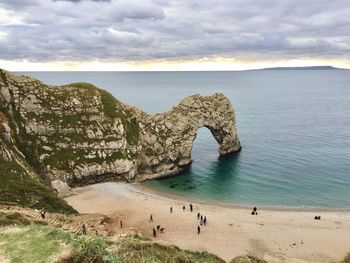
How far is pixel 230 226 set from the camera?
2286 inches

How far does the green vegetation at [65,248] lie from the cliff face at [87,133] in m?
48.5

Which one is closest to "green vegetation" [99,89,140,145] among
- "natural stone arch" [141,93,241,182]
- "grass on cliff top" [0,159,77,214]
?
"natural stone arch" [141,93,241,182]

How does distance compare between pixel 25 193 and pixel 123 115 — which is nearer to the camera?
pixel 25 193

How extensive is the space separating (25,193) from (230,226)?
30015 millimetres

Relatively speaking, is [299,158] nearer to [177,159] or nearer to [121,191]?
[177,159]

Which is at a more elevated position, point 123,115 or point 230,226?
point 123,115

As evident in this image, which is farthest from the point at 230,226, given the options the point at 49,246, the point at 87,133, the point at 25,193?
the point at 49,246

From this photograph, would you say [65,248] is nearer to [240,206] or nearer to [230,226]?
[230,226]

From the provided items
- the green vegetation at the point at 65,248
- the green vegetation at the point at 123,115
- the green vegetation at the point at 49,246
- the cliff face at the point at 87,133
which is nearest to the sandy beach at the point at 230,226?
the cliff face at the point at 87,133

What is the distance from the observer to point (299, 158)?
97.9 meters

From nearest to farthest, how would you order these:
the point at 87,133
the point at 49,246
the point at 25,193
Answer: the point at 49,246, the point at 25,193, the point at 87,133

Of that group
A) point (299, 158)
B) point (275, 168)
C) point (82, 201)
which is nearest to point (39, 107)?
point (82, 201)

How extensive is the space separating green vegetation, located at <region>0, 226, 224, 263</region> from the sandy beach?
78.2 feet

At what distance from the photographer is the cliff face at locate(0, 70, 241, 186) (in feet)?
245
